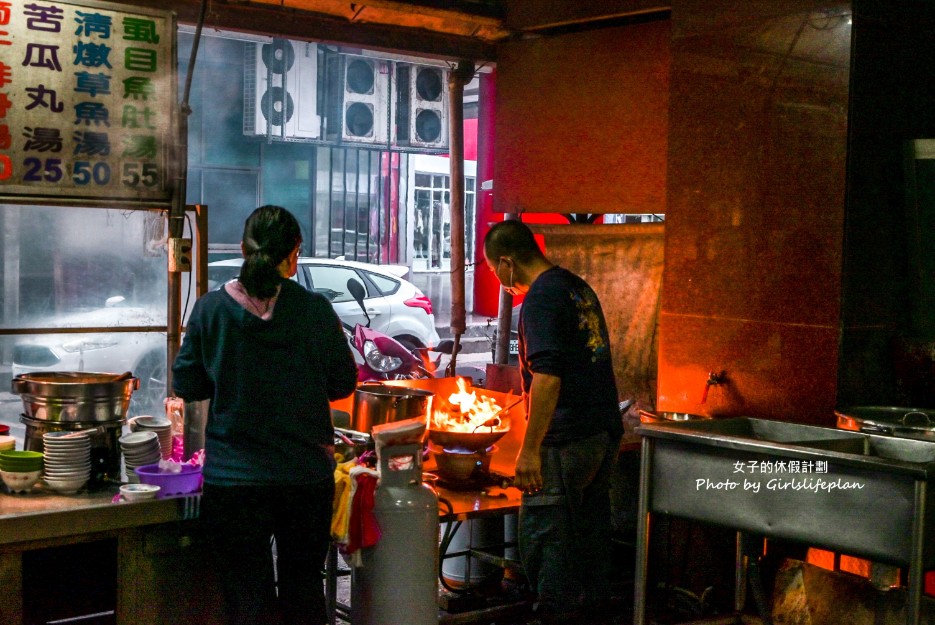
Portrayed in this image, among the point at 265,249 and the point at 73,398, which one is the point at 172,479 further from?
the point at 265,249

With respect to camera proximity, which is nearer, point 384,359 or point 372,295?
point 384,359

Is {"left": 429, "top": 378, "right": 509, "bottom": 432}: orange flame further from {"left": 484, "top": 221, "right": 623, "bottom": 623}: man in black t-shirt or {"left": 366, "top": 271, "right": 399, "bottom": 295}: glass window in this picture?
{"left": 366, "top": 271, "right": 399, "bottom": 295}: glass window

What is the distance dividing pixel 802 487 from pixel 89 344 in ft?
15.2

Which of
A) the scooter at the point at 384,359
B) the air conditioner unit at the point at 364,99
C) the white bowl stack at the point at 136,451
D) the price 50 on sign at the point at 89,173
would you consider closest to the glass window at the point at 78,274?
the price 50 on sign at the point at 89,173

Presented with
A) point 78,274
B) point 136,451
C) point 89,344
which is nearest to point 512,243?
point 136,451

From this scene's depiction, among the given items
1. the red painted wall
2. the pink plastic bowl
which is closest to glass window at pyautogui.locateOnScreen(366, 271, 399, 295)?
the red painted wall

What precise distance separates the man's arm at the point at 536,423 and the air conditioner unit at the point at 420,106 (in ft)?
54.1

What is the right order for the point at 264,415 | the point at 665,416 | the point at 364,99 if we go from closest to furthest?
the point at 264,415 < the point at 665,416 < the point at 364,99

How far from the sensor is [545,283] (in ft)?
13.4

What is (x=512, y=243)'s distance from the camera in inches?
169

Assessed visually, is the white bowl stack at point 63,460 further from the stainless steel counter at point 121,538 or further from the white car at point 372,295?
the white car at point 372,295

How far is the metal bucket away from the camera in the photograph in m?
4.89

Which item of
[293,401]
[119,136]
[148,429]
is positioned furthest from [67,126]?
[293,401]

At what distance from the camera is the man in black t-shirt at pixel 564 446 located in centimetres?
400
